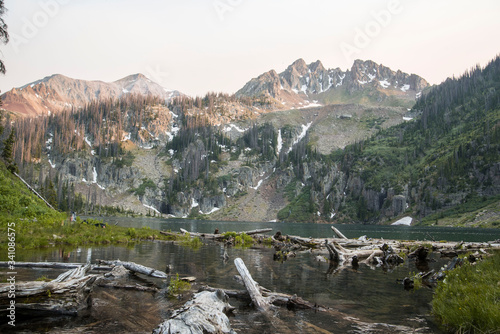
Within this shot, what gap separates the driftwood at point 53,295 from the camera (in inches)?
332

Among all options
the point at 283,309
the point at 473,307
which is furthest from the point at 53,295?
the point at 473,307

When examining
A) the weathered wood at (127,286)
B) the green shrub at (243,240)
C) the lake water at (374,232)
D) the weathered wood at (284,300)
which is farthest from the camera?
the lake water at (374,232)

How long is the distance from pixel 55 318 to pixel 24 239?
718 inches

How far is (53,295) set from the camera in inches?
349

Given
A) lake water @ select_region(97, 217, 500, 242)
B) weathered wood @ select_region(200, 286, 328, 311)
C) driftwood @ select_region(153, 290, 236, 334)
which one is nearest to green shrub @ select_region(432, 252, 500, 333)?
weathered wood @ select_region(200, 286, 328, 311)

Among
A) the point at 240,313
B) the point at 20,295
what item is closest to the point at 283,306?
the point at 240,313

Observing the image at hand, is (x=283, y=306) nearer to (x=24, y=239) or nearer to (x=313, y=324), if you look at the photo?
(x=313, y=324)

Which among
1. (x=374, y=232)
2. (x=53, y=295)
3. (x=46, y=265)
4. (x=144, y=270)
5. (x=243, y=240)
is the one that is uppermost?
(x=53, y=295)

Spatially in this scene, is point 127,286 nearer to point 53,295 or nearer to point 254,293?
point 53,295

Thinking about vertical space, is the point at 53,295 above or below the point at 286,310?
above

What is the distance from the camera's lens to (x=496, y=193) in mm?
158125

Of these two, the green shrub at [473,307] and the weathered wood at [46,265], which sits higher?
the green shrub at [473,307]

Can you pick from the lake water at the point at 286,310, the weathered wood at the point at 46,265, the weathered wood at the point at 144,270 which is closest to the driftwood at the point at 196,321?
the lake water at the point at 286,310

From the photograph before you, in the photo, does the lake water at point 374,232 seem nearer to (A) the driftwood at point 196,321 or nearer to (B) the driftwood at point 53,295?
(A) the driftwood at point 196,321
